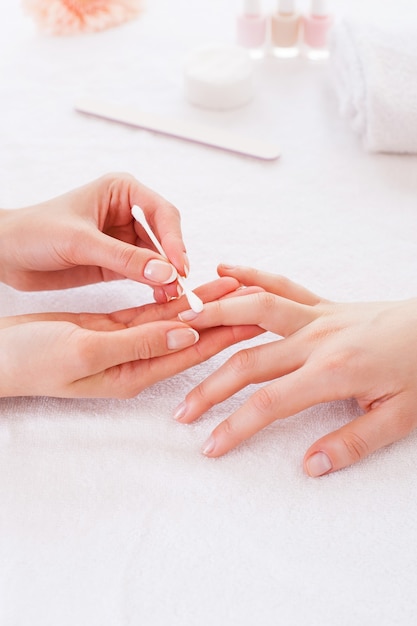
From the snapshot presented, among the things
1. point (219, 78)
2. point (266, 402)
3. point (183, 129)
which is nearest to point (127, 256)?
point (266, 402)

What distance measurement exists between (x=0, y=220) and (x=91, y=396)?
0.32 m

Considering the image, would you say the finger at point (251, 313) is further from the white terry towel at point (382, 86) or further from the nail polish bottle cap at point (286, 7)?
the nail polish bottle cap at point (286, 7)

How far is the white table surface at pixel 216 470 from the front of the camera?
745 mm

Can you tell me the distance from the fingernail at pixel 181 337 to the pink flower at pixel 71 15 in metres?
1.09

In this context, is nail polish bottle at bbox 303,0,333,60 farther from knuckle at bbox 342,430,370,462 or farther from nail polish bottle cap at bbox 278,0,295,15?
knuckle at bbox 342,430,370,462

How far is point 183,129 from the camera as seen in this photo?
1432 millimetres

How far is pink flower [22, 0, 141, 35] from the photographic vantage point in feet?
5.62

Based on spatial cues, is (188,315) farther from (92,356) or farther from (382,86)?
(382,86)

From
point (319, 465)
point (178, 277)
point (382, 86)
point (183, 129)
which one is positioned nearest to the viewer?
point (319, 465)

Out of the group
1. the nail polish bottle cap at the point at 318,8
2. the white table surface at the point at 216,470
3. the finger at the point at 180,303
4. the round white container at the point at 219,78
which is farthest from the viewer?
the nail polish bottle cap at the point at 318,8

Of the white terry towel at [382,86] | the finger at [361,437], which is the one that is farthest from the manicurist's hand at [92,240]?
the white terry towel at [382,86]

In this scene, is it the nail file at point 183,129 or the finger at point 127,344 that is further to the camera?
the nail file at point 183,129

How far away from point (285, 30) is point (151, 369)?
3.23ft

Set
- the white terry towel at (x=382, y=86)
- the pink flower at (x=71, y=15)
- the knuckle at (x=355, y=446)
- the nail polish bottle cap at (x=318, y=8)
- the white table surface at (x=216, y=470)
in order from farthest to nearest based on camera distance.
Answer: the pink flower at (x=71, y=15) < the nail polish bottle cap at (x=318, y=8) < the white terry towel at (x=382, y=86) < the knuckle at (x=355, y=446) < the white table surface at (x=216, y=470)
